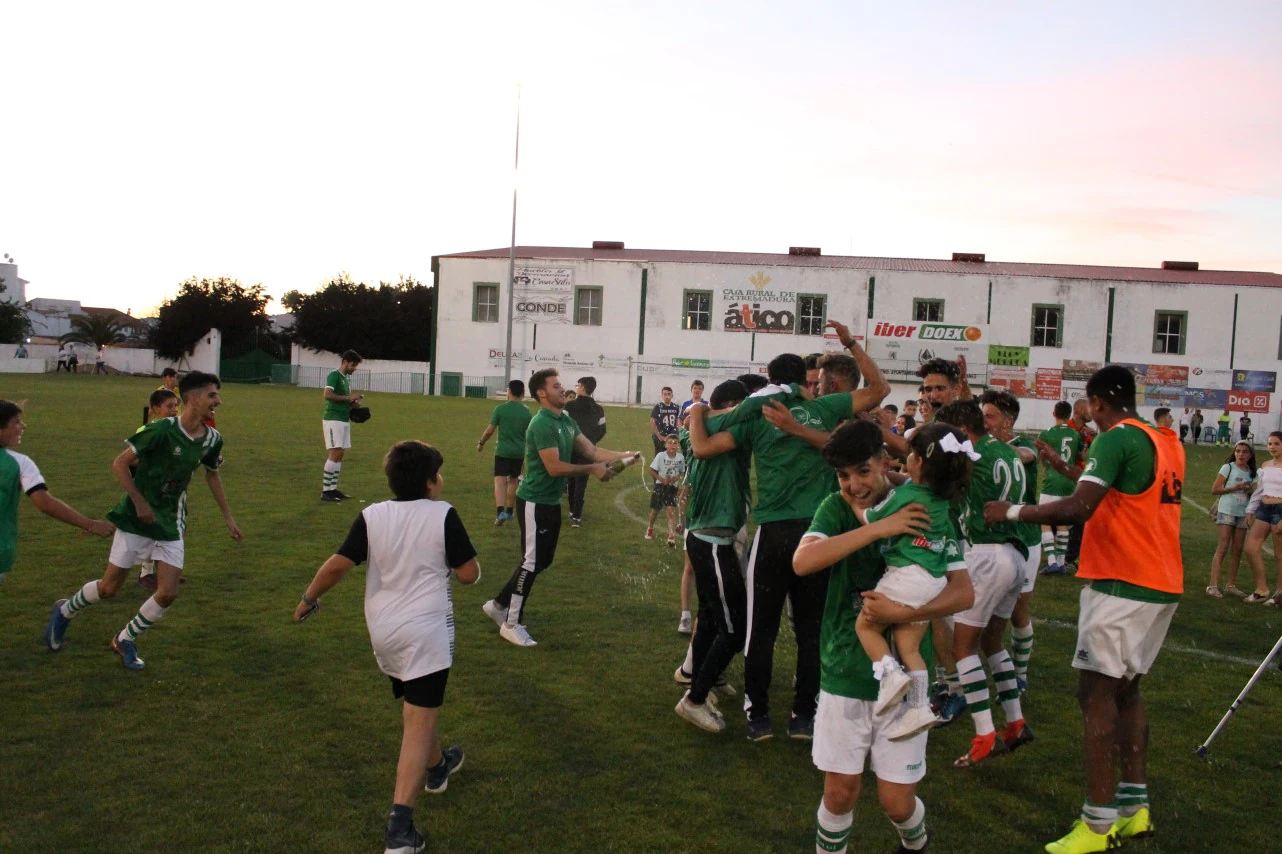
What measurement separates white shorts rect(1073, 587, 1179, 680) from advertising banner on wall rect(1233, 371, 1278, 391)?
5115 cm

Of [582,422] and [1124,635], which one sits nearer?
[1124,635]

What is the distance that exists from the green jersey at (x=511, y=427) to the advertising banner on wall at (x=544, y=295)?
39.9m

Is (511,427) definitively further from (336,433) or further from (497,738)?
(497,738)

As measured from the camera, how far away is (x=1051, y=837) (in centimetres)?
467

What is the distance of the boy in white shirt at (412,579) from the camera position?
4.29m

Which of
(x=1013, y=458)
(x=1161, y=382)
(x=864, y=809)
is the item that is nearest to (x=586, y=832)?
(x=864, y=809)

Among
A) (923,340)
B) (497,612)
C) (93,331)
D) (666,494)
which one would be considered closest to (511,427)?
(666,494)

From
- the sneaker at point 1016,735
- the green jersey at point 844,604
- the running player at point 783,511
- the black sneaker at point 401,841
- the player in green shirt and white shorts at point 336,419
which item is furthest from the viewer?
the player in green shirt and white shorts at point 336,419

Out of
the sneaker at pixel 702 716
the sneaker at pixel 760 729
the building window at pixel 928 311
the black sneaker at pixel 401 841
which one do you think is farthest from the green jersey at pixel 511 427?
the building window at pixel 928 311

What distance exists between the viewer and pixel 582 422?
1374cm

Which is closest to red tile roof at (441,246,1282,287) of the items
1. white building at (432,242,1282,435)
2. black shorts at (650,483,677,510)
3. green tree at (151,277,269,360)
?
white building at (432,242,1282,435)

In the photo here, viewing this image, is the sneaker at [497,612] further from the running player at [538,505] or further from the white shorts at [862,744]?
the white shorts at [862,744]

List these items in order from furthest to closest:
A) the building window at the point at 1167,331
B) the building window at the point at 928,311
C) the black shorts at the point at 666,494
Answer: the building window at the point at 928,311 → the building window at the point at 1167,331 → the black shorts at the point at 666,494

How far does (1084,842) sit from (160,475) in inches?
235
